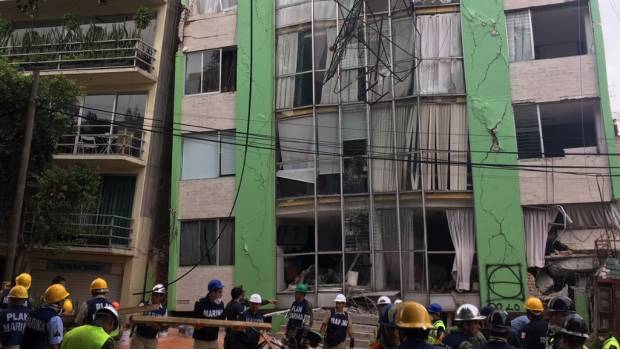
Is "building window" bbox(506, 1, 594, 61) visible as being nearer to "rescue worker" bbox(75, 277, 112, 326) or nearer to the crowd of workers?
the crowd of workers

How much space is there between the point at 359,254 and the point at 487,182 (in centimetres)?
403

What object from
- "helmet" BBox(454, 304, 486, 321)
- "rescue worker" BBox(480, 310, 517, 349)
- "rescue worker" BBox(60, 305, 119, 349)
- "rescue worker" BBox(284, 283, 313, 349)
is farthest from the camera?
"rescue worker" BBox(284, 283, 313, 349)

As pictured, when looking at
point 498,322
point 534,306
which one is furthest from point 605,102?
point 498,322

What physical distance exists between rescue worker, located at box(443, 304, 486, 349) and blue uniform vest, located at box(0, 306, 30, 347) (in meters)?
5.31

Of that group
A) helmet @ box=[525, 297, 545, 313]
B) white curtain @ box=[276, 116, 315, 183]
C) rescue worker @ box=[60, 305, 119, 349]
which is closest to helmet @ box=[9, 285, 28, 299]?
rescue worker @ box=[60, 305, 119, 349]

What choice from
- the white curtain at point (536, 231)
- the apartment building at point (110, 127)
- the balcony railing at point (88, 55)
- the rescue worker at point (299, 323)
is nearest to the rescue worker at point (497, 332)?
the rescue worker at point (299, 323)

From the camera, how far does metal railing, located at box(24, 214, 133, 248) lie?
677 inches

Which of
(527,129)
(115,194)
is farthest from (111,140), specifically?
(527,129)

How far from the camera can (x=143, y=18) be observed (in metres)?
18.6

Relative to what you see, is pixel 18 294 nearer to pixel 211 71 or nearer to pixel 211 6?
pixel 211 71

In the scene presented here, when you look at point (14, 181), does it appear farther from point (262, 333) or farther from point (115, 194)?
point (262, 333)

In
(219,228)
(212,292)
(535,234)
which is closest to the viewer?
(212,292)

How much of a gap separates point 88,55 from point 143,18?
239cm

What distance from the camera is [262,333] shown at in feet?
27.7
